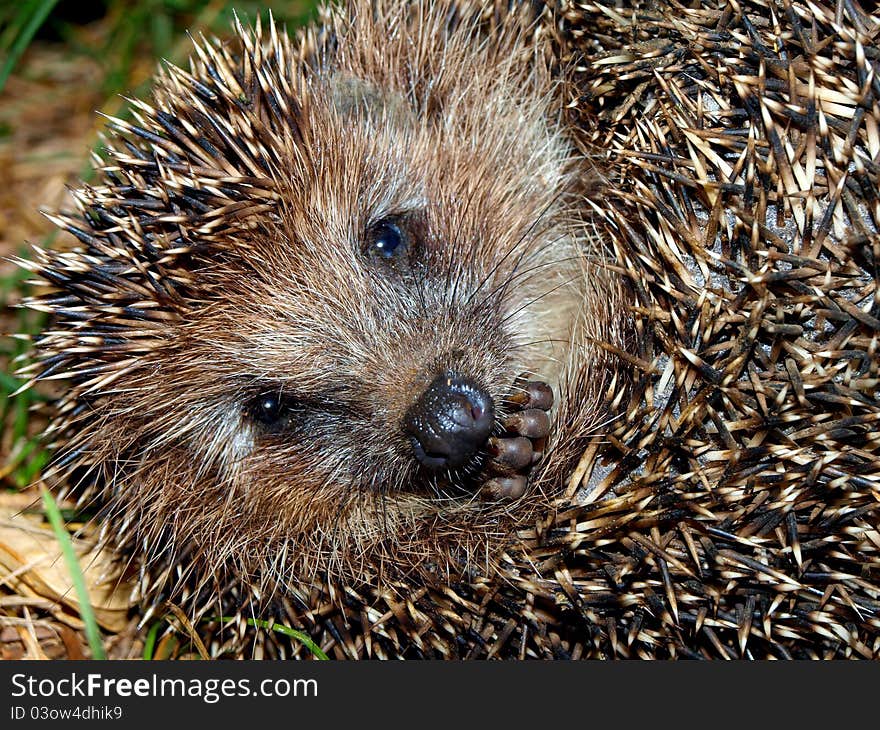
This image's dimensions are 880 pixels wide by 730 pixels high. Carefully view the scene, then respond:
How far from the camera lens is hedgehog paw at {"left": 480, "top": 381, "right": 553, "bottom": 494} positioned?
105 inches

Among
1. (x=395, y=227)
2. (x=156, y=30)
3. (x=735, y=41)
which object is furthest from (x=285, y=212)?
(x=156, y=30)

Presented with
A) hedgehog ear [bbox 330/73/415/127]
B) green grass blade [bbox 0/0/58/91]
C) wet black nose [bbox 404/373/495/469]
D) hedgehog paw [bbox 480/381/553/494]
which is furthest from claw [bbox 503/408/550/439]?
green grass blade [bbox 0/0/58/91]

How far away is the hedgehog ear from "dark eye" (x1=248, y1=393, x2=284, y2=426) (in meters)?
0.83

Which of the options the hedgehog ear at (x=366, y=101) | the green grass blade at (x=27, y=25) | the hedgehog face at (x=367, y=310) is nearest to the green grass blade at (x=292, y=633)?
the hedgehog face at (x=367, y=310)

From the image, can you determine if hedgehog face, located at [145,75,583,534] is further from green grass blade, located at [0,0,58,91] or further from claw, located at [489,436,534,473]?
green grass blade, located at [0,0,58,91]

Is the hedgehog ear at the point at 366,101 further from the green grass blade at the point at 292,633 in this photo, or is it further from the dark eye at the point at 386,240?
the green grass blade at the point at 292,633

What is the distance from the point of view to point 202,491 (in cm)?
286

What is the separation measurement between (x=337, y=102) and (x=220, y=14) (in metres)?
2.07

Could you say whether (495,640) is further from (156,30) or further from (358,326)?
(156,30)

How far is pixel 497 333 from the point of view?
2.78 metres

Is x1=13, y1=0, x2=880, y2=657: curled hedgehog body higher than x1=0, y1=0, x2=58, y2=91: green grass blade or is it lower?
lower

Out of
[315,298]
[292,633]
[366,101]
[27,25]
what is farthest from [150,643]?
[27,25]

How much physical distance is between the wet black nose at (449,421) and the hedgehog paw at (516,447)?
12 cm

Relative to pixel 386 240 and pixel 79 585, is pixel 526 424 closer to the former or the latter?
pixel 386 240
